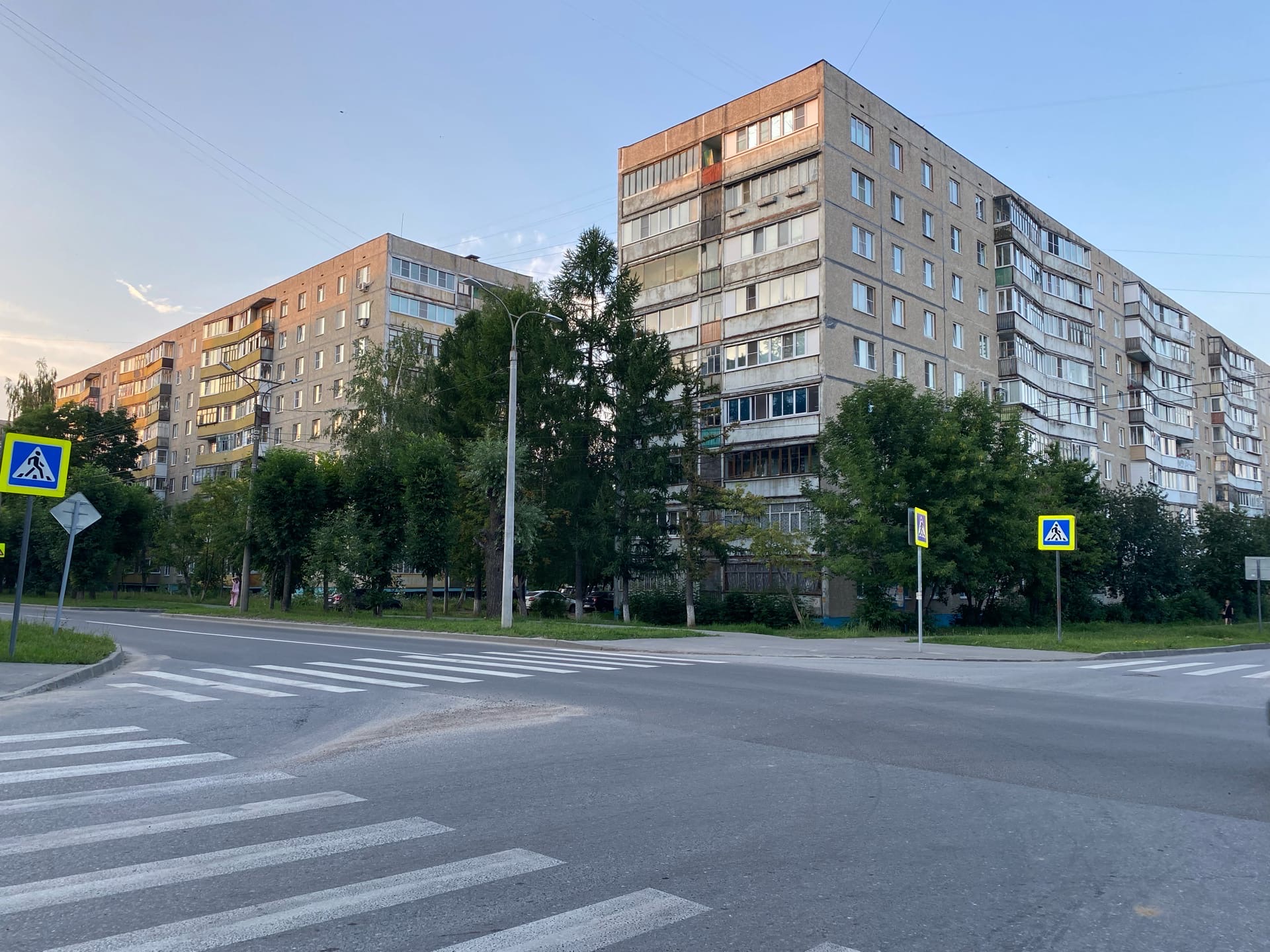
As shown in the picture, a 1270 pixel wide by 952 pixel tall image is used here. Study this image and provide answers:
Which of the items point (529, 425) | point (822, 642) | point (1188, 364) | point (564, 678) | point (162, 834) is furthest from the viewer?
point (1188, 364)

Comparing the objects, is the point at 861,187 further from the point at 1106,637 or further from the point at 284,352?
the point at 284,352

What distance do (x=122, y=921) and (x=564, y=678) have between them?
34.6ft

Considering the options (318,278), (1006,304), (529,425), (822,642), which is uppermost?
(318,278)

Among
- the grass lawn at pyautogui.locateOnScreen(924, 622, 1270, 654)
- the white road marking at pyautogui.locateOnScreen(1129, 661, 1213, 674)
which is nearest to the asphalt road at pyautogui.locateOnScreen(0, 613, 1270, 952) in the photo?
the white road marking at pyautogui.locateOnScreen(1129, 661, 1213, 674)

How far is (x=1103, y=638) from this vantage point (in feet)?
92.1

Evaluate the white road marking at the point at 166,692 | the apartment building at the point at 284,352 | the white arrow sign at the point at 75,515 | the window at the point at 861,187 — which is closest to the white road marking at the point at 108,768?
the white road marking at the point at 166,692

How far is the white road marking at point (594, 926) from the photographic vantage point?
4035 millimetres

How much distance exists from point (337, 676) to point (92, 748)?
6.49m

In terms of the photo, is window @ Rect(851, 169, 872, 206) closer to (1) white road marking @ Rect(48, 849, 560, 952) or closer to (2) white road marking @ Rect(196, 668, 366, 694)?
(2) white road marking @ Rect(196, 668, 366, 694)

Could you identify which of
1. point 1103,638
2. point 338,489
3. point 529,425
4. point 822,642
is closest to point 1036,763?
point 822,642

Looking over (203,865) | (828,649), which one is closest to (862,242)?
(828,649)

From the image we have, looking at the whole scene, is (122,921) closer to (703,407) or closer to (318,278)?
(703,407)

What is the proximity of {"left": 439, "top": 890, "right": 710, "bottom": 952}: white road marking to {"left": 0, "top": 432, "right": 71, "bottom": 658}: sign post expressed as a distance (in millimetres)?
13574

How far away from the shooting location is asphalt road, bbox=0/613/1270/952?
4.32m
